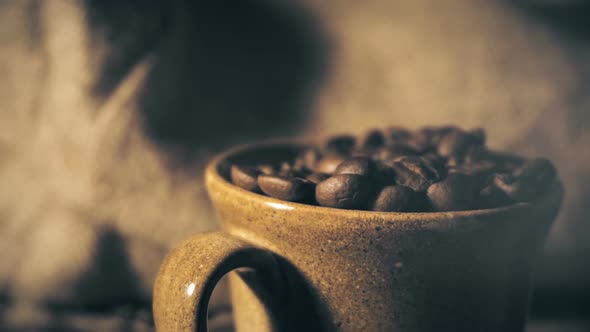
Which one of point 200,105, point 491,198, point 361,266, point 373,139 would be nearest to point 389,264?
point 361,266

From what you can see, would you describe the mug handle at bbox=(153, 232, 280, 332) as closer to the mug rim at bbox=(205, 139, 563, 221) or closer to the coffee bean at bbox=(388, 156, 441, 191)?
the mug rim at bbox=(205, 139, 563, 221)

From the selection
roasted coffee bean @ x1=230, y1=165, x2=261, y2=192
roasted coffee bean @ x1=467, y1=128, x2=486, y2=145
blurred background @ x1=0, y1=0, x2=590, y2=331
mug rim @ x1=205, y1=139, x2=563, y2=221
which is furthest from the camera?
blurred background @ x1=0, y1=0, x2=590, y2=331

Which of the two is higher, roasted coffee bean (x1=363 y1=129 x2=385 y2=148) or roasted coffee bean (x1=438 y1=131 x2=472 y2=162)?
roasted coffee bean (x1=438 y1=131 x2=472 y2=162)

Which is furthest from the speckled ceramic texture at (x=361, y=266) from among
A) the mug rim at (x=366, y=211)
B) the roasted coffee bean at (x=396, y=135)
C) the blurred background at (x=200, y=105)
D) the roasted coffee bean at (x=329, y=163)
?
the blurred background at (x=200, y=105)

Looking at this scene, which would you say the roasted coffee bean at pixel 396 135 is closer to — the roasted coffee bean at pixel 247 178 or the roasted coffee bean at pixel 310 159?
the roasted coffee bean at pixel 310 159

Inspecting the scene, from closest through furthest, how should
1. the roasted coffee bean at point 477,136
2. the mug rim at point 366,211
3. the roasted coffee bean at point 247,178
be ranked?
the mug rim at point 366,211
the roasted coffee bean at point 247,178
the roasted coffee bean at point 477,136

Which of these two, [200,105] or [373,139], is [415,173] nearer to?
[373,139]

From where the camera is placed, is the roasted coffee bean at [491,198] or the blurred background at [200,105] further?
the blurred background at [200,105]

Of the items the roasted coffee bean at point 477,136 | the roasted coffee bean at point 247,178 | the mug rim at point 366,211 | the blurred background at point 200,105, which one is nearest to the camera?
the mug rim at point 366,211

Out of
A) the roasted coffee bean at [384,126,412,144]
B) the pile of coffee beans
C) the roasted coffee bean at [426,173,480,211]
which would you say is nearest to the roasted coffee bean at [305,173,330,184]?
the pile of coffee beans
